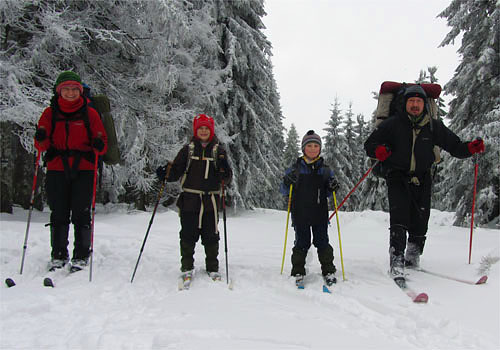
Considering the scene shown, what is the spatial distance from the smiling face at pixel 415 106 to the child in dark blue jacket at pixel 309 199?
1162mm

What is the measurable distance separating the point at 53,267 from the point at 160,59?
19.7ft

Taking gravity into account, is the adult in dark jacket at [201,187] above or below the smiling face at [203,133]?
below

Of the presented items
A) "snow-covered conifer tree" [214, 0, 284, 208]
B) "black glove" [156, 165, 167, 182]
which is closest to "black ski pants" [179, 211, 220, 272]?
"black glove" [156, 165, 167, 182]

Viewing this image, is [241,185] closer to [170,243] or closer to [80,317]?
[170,243]

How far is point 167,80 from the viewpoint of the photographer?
Result: 28.7 feet

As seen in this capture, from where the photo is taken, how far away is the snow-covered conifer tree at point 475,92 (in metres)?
10.1

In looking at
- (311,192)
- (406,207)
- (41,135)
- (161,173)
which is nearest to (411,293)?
(406,207)

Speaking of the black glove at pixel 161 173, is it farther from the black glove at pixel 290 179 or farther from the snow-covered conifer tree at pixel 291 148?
the snow-covered conifer tree at pixel 291 148

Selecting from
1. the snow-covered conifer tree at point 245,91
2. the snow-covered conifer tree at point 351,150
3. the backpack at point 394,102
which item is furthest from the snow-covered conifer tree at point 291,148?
the backpack at point 394,102

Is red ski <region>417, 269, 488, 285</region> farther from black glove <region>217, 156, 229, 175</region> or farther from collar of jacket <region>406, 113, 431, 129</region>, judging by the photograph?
black glove <region>217, 156, 229, 175</region>

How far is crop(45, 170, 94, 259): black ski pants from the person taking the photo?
13.2ft

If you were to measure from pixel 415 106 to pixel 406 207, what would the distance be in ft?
4.04

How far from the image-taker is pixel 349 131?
30109mm

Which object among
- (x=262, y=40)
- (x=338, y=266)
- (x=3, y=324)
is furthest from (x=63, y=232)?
(x=262, y=40)
